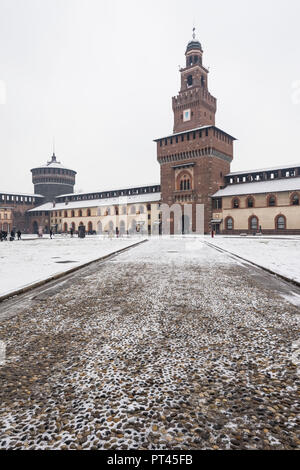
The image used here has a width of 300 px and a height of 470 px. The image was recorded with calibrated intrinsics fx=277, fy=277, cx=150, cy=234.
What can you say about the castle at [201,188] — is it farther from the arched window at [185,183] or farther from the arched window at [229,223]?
the arched window at [229,223]

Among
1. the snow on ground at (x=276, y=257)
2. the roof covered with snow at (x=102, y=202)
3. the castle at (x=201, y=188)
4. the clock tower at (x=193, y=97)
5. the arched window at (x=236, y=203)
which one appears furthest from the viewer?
the roof covered with snow at (x=102, y=202)

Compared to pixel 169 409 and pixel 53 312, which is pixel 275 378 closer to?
pixel 169 409

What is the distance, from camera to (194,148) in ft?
154

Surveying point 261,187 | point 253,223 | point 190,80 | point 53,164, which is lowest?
point 253,223

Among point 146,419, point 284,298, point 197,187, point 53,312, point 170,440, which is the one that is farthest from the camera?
point 197,187

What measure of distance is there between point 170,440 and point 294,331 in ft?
7.54

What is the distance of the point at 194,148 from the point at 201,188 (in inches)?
274

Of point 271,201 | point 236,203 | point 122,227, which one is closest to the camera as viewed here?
point 271,201

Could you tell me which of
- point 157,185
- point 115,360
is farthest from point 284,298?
point 157,185

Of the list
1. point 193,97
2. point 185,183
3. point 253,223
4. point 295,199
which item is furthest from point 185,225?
point 193,97

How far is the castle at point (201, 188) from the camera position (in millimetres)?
41156

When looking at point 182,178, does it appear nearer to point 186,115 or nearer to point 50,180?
point 186,115

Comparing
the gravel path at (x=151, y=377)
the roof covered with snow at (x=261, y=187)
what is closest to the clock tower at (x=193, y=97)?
the roof covered with snow at (x=261, y=187)
